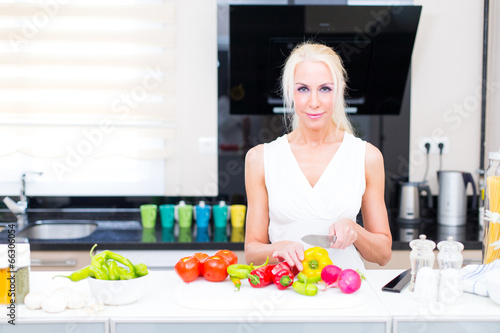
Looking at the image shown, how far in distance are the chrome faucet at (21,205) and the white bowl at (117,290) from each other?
1602 millimetres

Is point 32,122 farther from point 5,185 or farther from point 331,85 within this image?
point 331,85

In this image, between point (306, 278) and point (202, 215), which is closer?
point (306, 278)

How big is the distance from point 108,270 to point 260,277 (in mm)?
390

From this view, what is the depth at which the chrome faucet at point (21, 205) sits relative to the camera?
108 inches

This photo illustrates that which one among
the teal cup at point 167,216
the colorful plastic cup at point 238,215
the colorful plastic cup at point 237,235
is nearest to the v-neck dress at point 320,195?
the colorful plastic cup at point 237,235

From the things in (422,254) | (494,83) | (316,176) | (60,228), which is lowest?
(60,228)

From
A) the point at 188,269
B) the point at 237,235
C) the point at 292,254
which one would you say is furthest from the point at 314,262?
the point at 237,235

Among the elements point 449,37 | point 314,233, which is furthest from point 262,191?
point 449,37

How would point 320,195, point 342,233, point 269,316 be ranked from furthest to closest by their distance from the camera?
point 320,195 < point 342,233 < point 269,316

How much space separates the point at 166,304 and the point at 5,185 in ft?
6.77

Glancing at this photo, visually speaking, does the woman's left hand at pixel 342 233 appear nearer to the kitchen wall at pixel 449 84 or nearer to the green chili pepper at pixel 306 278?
the green chili pepper at pixel 306 278

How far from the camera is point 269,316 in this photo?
122cm

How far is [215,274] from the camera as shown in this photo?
54.5 inches

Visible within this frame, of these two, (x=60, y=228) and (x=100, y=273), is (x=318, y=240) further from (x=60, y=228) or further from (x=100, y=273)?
(x=60, y=228)
